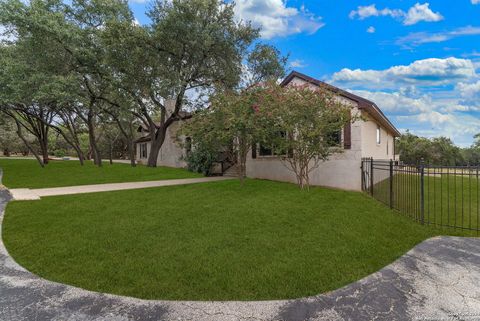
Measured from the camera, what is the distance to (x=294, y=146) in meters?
9.80

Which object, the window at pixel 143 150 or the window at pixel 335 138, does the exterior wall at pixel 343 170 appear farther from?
the window at pixel 143 150

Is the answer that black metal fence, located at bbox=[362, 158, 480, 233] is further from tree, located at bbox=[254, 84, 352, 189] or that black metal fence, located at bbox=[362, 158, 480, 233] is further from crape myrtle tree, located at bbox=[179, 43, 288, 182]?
crape myrtle tree, located at bbox=[179, 43, 288, 182]

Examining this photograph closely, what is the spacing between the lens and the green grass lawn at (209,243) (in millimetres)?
3592

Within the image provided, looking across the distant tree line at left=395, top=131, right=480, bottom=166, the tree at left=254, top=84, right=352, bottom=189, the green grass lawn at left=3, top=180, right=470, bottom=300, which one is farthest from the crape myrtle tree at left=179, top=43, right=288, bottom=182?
the distant tree line at left=395, top=131, right=480, bottom=166

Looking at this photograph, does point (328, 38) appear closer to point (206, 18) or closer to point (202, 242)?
point (206, 18)

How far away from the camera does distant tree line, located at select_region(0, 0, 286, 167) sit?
1486 centimetres

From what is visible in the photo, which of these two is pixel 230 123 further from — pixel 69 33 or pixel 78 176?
pixel 69 33

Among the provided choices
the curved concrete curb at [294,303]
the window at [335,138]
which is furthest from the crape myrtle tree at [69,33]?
the curved concrete curb at [294,303]

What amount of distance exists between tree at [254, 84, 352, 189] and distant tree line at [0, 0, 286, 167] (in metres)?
5.43

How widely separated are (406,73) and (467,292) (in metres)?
15.3

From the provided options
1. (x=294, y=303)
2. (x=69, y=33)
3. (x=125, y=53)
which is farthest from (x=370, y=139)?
(x=69, y=33)

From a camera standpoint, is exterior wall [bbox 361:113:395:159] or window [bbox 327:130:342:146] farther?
exterior wall [bbox 361:113:395:159]

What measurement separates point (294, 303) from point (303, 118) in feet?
23.2

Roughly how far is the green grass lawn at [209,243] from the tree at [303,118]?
2134 millimetres
